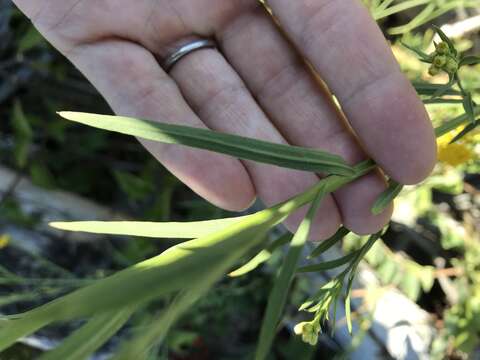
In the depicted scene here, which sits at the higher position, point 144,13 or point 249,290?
point 144,13

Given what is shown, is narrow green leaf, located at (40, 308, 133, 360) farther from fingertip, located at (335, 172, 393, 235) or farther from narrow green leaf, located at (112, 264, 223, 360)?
fingertip, located at (335, 172, 393, 235)

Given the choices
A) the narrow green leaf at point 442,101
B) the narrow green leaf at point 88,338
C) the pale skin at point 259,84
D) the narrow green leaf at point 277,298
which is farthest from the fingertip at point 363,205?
the narrow green leaf at point 88,338

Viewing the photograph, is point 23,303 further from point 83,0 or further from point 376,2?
point 376,2

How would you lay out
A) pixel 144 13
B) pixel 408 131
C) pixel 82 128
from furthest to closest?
pixel 82 128 → pixel 144 13 → pixel 408 131

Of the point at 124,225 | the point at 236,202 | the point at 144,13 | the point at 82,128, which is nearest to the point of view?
the point at 124,225

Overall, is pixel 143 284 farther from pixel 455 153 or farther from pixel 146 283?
pixel 455 153

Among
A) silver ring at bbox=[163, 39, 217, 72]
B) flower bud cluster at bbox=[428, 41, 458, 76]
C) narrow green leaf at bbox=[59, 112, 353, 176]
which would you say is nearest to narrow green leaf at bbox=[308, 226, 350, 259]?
narrow green leaf at bbox=[59, 112, 353, 176]

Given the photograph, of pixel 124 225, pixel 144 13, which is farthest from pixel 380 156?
pixel 144 13
